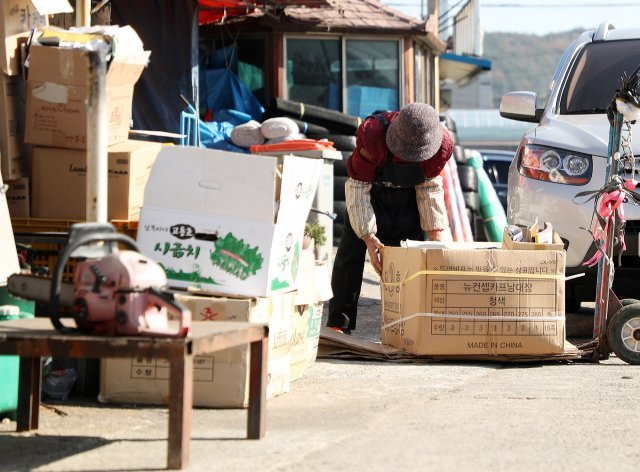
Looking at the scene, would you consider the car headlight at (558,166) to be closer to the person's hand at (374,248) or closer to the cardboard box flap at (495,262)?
the cardboard box flap at (495,262)

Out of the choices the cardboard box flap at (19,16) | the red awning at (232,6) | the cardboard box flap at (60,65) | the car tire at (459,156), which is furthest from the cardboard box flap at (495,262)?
the car tire at (459,156)

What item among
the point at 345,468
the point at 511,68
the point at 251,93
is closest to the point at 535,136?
the point at 345,468

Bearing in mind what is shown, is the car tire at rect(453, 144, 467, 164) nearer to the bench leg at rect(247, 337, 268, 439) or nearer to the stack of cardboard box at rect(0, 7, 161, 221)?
the stack of cardboard box at rect(0, 7, 161, 221)

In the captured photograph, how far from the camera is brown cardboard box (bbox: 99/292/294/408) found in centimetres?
541

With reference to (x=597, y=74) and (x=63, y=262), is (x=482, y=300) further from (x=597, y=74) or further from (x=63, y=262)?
(x=63, y=262)

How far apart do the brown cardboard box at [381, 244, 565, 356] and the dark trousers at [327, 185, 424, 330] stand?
2.97 feet

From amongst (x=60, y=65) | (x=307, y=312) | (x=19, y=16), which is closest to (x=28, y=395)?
(x=307, y=312)

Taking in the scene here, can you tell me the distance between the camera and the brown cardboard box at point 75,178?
19.7 feet

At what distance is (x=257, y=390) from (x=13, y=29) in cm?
267

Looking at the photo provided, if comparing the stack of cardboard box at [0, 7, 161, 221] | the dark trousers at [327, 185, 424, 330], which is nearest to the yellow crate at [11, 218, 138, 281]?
the stack of cardboard box at [0, 7, 161, 221]

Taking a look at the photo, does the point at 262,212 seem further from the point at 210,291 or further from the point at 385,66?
the point at 385,66

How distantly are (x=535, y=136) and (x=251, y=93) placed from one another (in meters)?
10.8

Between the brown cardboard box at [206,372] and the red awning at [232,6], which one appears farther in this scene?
the red awning at [232,6]

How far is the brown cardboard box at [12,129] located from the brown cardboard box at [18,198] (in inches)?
1.9
